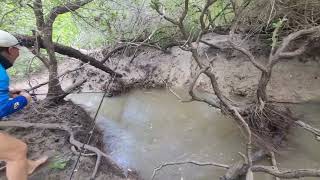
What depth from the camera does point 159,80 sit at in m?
8.32

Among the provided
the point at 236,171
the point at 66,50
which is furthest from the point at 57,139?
the point at 236,171

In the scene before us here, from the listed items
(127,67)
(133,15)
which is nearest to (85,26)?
(133,15)

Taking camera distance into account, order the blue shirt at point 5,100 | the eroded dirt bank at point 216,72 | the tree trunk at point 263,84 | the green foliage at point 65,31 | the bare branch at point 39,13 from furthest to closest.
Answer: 1. the green foliage at point 65,31
2. the eroded dirt bank at point 216,72
3. the bare branch at point 39,13
4. the tree trunk at point 263,84
5. the blue shirt at point 5,100

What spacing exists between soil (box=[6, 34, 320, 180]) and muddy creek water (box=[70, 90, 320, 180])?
0.43 meters

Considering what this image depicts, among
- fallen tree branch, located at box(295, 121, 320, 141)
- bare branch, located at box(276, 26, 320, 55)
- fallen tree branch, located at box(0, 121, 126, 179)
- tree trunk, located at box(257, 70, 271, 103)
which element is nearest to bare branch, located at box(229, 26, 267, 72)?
tree trunk, located at box(257, 70, 271, 103)

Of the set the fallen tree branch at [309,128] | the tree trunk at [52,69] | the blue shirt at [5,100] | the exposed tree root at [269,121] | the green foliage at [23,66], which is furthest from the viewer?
the green foliage at [23,66]

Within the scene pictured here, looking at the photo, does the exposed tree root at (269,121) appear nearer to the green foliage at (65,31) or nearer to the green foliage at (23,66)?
the green foliage at (23,66)

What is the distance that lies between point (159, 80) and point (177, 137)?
7.51 ft

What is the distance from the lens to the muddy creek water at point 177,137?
5305mm

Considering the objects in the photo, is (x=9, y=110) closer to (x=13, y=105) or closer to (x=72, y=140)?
(x=13, y=105)

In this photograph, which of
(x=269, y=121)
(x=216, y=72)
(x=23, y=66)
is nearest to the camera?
(x=269, y=121)

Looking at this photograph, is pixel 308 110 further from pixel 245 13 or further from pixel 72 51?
pixel 72 51

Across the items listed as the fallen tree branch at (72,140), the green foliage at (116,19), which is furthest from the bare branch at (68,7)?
the fallen tree branch at (72,140)

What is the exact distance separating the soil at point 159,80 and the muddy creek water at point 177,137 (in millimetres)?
430
